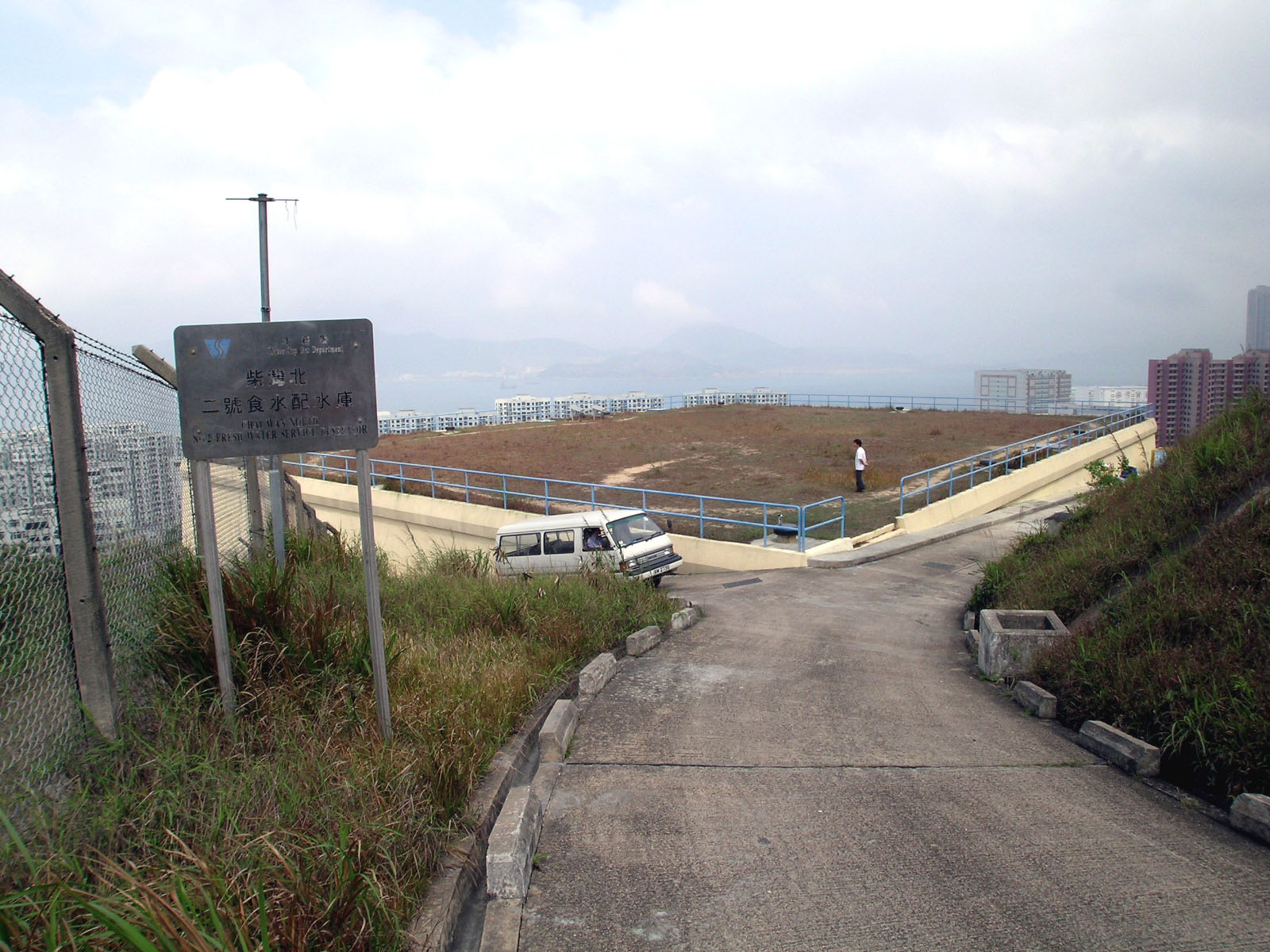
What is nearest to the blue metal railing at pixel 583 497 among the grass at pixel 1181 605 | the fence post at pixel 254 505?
the grass at pixel 1181 605

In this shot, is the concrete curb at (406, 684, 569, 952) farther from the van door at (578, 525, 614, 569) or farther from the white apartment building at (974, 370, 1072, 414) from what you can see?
the white apartment building at (974, 370, 1072, 414)

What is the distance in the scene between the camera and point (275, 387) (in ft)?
14.4

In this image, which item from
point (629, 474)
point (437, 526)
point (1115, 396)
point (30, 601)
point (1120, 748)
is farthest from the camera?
point (1115, 396)

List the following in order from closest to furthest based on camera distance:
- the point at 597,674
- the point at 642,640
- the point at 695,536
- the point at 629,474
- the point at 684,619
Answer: the point at 597,674 < the point at 642,640 < the point at 684,619 < the point at 695,536 < the point at 629,474

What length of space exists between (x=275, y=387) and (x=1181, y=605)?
623cm

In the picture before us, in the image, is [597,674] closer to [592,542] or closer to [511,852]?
[511,852]

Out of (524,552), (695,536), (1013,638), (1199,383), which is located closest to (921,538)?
(695,536)

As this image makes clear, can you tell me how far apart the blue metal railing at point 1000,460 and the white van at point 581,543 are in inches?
240

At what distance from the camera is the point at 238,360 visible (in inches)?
170

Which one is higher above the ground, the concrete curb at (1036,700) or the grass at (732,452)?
the grass at (732,452)

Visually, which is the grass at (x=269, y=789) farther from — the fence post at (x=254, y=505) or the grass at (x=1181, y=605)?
the grass at (x=1181, y=605)

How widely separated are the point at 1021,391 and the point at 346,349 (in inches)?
2120

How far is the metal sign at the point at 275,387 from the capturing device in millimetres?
4262

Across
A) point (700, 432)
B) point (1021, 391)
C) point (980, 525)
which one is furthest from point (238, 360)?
point (1021, 391)
